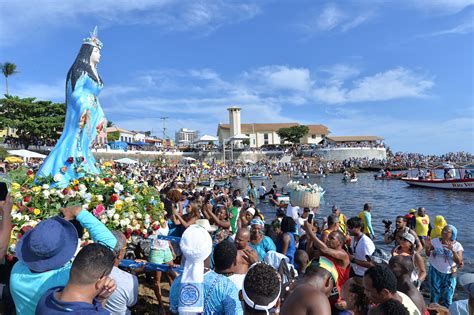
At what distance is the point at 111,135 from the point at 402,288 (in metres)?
61.8

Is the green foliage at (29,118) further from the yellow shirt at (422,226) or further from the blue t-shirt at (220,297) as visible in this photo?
the blue t-shirt at (220,297)

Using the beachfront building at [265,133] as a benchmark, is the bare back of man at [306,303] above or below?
below

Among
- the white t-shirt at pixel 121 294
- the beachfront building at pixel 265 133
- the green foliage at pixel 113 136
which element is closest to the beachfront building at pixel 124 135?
the green foliage at pixel 113 136

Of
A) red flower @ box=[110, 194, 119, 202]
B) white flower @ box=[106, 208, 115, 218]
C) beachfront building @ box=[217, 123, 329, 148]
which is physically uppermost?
beachfront building @ box=[217, 123, 329, 148]

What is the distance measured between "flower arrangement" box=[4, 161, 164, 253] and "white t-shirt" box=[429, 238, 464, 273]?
15.4 feet

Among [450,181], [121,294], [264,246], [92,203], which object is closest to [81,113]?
[92,203]

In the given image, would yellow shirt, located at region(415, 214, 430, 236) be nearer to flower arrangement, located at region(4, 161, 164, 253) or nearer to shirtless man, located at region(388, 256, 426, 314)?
shirtless man, located at region(388, 256, 426, 314)

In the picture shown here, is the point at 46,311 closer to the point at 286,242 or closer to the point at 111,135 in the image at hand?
the point at 286,242

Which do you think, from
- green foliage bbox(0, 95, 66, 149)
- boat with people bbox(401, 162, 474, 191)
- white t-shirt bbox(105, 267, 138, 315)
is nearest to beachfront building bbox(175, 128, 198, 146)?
green foliage bbox(0, 95, 66, 149)

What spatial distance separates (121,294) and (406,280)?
2.91 m

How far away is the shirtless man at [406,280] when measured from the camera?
3.34m

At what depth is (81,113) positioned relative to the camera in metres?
7.63

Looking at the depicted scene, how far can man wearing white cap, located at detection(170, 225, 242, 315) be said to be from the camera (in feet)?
8.91

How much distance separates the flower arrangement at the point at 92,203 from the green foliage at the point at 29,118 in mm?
36694
